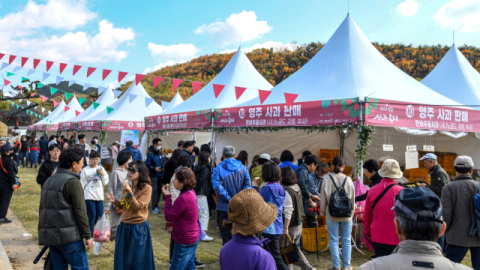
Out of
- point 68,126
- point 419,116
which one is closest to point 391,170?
point 419,116

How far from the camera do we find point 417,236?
1.25 meters

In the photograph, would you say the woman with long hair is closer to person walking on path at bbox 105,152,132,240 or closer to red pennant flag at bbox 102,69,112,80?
person walking on path at bbox 105,152,132,240

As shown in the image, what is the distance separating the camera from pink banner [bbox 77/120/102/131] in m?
15.1

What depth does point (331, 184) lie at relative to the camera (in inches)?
162

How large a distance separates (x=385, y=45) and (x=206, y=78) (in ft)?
85.9

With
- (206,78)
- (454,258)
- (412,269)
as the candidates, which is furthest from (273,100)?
(206,78)

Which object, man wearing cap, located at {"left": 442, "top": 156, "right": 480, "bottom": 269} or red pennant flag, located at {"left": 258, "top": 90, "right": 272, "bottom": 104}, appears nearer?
man wearing cap, located at {"left": 442, "top": 156, "right": 480, "bottom": 269}

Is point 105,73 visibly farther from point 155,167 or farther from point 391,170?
point 391,170

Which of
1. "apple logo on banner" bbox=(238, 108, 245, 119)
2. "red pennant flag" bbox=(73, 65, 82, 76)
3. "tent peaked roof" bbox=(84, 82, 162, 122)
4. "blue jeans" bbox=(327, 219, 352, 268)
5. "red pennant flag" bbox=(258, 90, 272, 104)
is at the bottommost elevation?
"blue jeans" bbox=(327, 219, 352, 268)

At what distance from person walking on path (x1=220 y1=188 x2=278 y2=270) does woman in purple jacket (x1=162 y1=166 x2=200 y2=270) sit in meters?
1.19

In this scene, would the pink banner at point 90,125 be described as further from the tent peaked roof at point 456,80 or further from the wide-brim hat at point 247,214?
the tent peaked roof at point 456,80

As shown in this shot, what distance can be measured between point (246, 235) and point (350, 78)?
5.75 m

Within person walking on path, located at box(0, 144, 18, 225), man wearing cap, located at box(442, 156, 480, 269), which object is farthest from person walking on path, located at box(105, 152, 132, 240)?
man wearing cap, located at box(442, 156, 480, 269)

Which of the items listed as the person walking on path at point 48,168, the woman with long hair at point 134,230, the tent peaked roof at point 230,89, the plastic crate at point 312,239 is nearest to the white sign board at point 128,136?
the tent peaked roof at point 230,89
